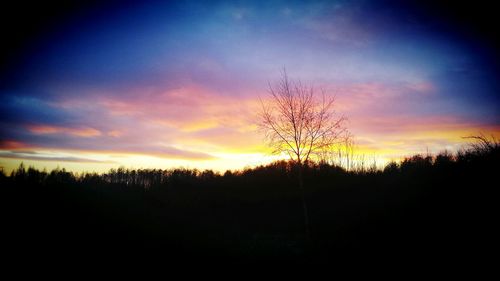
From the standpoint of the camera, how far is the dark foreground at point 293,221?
920 cm

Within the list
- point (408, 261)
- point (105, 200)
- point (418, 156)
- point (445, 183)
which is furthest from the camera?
point (418, 156)

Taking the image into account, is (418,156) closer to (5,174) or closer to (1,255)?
(1,255)

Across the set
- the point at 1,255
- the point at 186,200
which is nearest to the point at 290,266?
the point at 1,255

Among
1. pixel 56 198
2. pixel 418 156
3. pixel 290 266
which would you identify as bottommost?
→ pixel 290 266

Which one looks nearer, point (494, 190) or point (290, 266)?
point (290, 266)

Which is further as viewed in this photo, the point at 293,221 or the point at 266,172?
the point at 266,172

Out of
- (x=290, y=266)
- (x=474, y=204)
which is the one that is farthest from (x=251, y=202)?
(x=474, y=204)

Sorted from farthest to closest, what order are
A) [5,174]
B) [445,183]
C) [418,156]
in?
[418,156] < [445,183] < [5,174]

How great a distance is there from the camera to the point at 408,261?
9.17 m

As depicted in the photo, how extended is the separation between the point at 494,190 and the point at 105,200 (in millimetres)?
20404

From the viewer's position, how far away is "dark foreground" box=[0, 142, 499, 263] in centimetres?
920

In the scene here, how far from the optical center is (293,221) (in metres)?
18.8

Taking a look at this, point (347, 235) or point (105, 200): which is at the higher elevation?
point (105, 200)

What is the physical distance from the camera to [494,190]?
34.1ft
